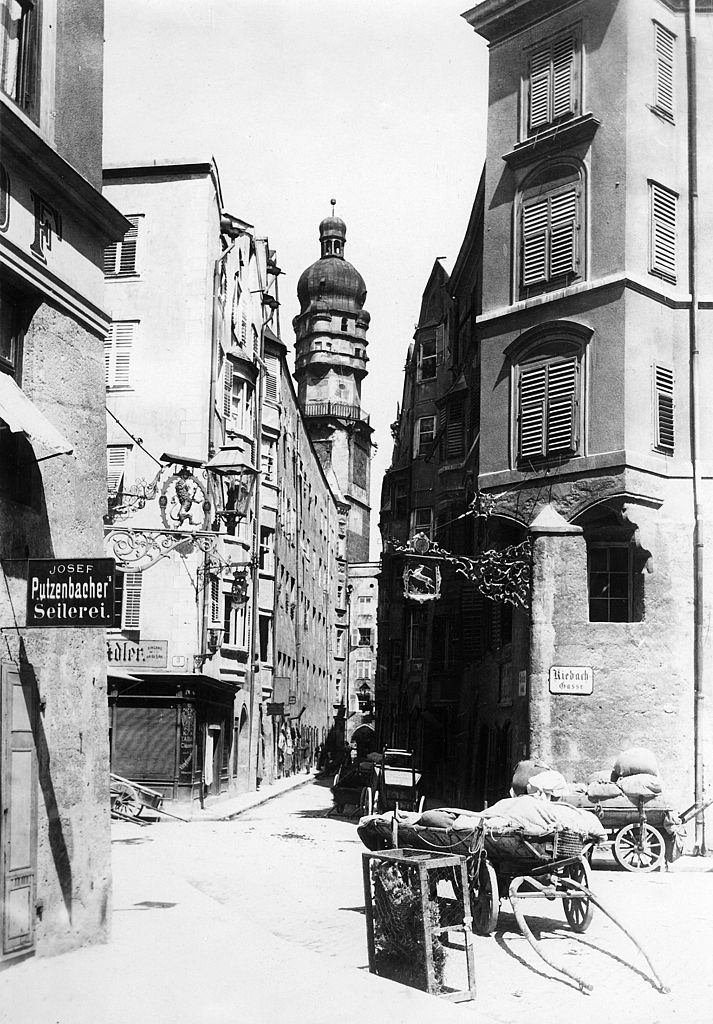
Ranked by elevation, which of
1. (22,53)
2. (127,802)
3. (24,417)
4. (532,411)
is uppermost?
(22,53)

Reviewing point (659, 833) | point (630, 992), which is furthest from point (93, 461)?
point (659, 833)

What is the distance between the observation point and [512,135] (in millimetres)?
25203

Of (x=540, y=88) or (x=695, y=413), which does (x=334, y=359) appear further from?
(x=695, y=413)

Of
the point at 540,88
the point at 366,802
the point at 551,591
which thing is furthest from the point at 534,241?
the point at 366,802

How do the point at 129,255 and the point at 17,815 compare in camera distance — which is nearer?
the point at 17,815

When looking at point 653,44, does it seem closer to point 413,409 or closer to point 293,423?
point 413,409

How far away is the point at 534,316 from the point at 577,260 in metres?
1.48

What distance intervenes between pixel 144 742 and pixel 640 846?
18.8m

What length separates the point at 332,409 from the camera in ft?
327

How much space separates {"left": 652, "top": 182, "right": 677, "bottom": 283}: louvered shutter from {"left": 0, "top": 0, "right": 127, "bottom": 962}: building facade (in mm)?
13573

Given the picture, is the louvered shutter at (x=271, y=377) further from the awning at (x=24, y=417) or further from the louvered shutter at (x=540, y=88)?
the awning at (x=24, y=417)

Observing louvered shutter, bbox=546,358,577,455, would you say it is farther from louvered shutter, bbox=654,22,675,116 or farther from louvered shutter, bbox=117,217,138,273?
louvered shutter, bbox=117,217,138,273

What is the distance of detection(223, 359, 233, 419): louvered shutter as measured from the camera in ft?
130

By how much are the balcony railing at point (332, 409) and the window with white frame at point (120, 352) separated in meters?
63.7
